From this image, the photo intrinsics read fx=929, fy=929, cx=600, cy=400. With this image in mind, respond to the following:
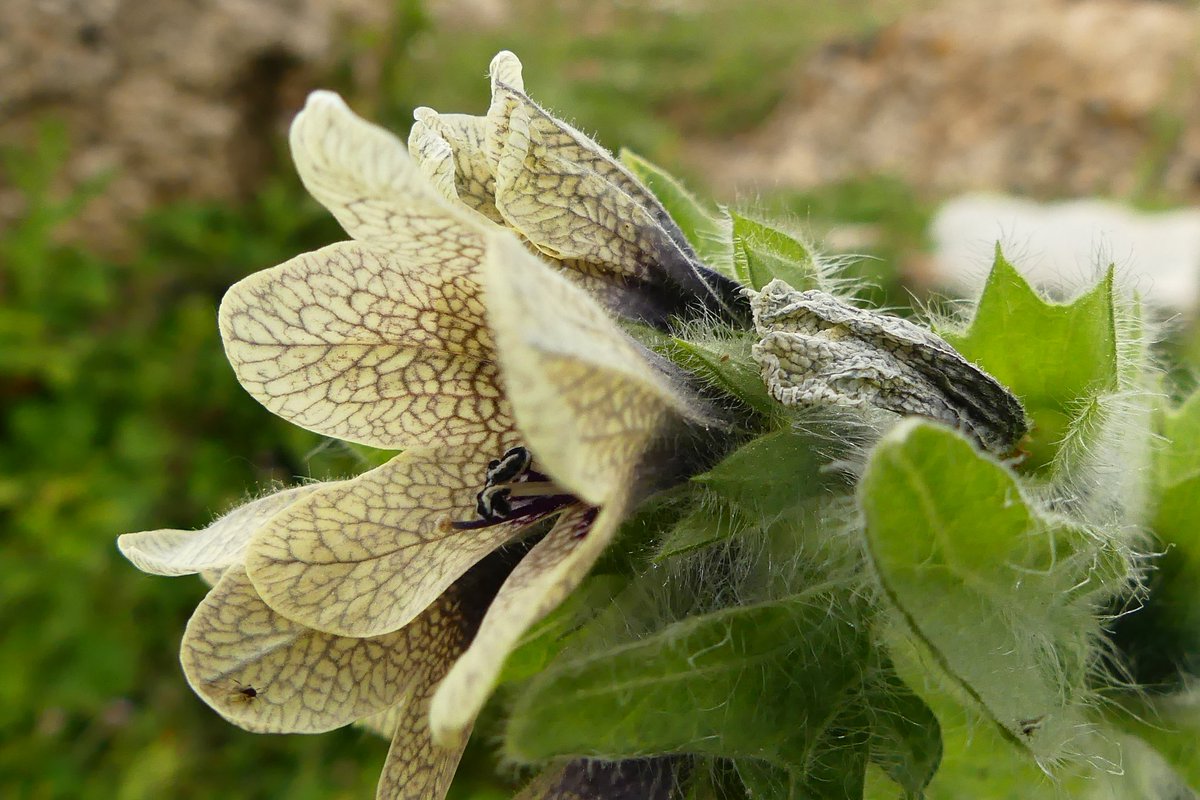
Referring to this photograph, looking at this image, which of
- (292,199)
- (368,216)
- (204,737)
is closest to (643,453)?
(368,216)

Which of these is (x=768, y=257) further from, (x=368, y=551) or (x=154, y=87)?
(x=154, y=87)

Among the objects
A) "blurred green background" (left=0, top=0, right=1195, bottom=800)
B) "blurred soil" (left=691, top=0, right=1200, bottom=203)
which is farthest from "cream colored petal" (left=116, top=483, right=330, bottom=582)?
"blurred soil" (left=691, top=0, right=1200, bottom=203)

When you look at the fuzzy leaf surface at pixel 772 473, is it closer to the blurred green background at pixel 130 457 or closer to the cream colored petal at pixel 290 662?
the cream colored petal at pixel 290 662

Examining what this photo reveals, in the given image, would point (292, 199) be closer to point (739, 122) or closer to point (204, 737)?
point (204, 737)

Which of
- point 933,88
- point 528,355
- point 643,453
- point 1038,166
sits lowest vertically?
point 1038,166

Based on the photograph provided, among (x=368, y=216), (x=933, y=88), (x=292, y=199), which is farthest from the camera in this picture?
(x=933, y=88)

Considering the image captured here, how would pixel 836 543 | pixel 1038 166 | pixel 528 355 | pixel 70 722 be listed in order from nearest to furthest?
1. pixel 528 355
2. pixel 836 543
3. pixel 70 722
4. pixel 1038 166

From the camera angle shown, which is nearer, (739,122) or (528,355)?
(528,355)

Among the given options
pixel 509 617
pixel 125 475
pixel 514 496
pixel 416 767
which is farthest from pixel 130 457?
pixel 509 617
